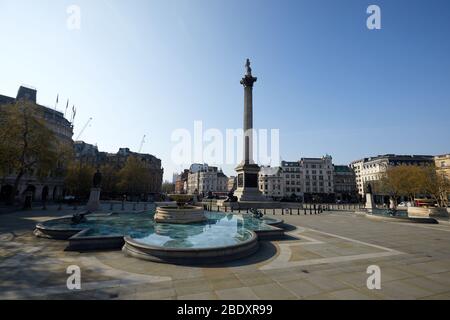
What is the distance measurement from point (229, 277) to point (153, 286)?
101 inches

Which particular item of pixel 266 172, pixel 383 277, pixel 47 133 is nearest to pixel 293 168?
pixel 266 172

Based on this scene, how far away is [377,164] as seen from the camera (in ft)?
362

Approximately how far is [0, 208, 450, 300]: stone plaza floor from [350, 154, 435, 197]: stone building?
9086cm

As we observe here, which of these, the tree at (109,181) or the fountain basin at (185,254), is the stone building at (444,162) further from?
the tree at (109,181)

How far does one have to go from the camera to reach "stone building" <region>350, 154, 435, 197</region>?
101 meters

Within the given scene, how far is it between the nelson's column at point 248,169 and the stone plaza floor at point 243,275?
31104mm

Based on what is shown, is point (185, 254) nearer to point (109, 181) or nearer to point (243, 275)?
point (243, 275)

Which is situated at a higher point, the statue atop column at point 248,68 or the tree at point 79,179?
the statue atop column at point 248,68

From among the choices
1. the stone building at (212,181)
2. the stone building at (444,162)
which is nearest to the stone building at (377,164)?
the stone building at (444,162)

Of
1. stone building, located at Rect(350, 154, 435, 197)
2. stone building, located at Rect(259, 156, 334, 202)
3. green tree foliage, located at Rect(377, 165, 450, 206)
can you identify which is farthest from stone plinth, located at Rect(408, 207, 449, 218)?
stone building, located at Rect(259, 156, 334, 202)

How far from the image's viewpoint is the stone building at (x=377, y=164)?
101 metres
